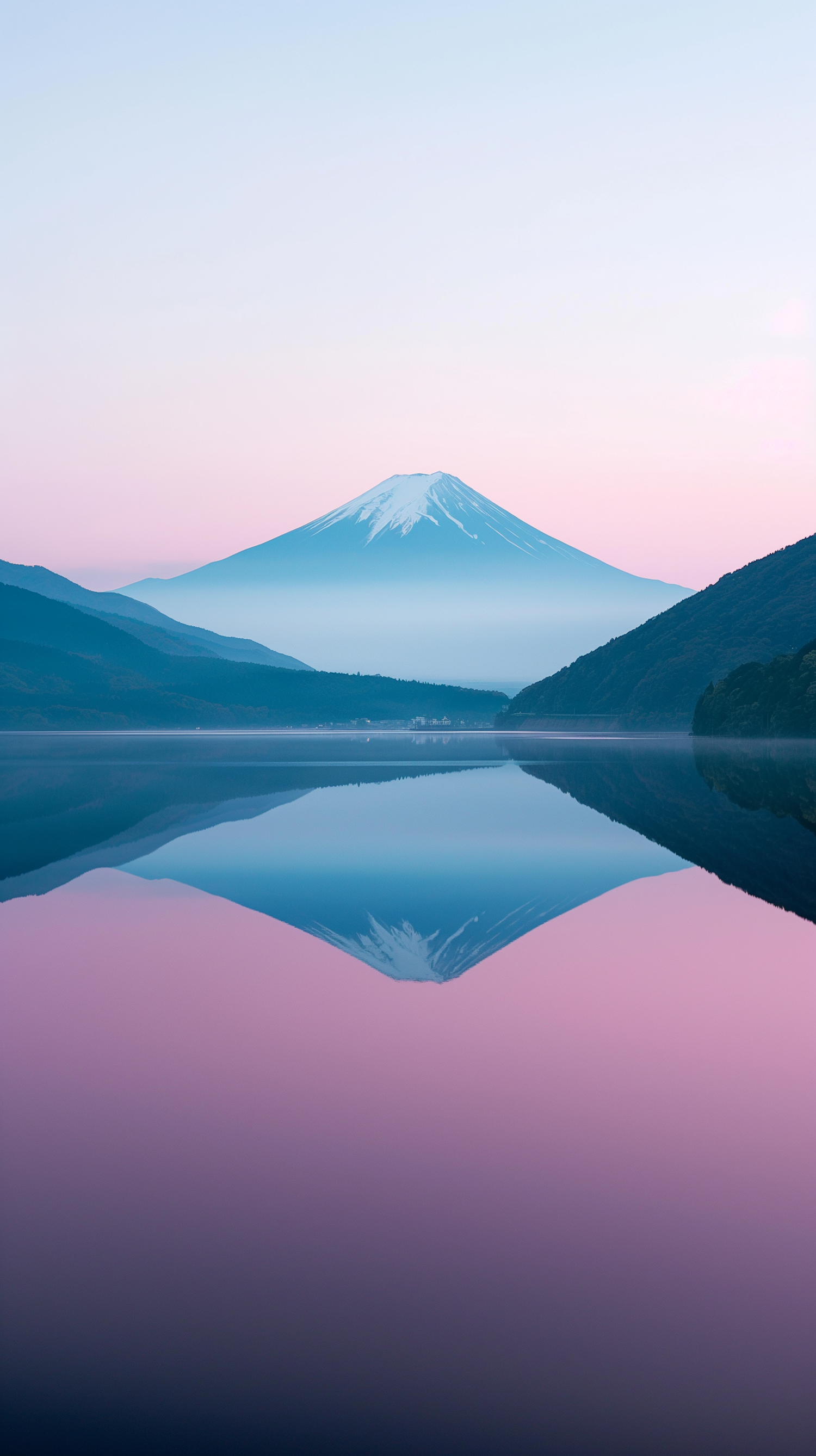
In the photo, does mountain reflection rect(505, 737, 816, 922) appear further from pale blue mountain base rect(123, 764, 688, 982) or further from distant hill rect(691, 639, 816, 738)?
distant hill rect(691, 639, 816, 738)

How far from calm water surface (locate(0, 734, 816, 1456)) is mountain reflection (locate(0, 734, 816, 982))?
0.25m

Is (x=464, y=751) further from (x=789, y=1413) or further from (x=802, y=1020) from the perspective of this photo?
(x=789, y=1413)

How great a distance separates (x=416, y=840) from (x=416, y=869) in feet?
20.4

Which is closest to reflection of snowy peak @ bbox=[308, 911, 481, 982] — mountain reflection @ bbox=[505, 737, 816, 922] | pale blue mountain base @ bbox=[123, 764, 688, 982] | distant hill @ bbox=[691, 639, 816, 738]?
pale blue mountain base @ bbox=[123, 764, 688, 982]

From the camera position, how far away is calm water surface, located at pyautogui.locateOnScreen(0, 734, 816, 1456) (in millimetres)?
5410

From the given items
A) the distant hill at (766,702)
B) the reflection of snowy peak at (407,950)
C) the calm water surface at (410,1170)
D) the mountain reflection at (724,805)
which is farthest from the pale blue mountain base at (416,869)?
the distant hill at (766,702)

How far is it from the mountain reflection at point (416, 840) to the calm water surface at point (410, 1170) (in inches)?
9.9

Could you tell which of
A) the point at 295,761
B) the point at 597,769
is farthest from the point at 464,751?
the point at 597,769

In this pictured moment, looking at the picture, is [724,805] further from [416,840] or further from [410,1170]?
[410,1170]

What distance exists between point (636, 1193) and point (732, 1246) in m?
0.89

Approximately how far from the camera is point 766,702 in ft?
412

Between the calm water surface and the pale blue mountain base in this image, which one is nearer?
the calm water surface

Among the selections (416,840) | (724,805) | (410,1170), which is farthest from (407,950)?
(724,805)

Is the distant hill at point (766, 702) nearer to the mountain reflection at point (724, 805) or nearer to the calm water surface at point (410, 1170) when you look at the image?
the mountain reflection at point (724, 805)
